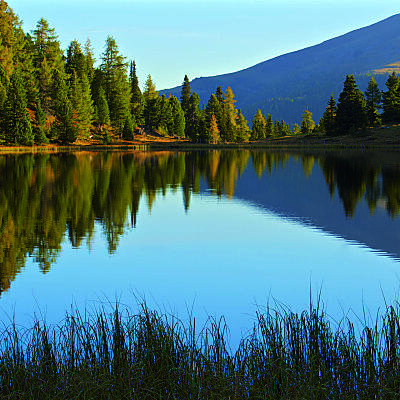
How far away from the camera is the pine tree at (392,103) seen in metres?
97.6

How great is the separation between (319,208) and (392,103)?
3207 inches

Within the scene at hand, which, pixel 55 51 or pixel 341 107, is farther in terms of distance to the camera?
pixel 55 51

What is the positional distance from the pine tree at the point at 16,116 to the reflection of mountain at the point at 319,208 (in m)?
45.3

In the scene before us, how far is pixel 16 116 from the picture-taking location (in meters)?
74.8

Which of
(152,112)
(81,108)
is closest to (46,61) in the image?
(81,108)

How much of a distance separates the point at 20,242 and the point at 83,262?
3.07 metres

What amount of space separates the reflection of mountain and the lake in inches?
2.8

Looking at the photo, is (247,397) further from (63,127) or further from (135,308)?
(63,127)

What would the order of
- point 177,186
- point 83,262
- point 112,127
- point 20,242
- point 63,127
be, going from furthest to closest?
1. point 112,127
2. point 63,127
3. point 177,186
4. point 20,242
5. point 83,262

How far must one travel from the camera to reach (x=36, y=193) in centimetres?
2730

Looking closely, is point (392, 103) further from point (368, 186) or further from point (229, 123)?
point (368, 186)

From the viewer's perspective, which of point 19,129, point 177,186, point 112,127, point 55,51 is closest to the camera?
point 177,186

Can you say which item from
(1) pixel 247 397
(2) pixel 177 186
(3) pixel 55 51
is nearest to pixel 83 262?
(1) pixel 247 397

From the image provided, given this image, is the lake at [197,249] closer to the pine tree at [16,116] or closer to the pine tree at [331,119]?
the pine tree at [16,116]
